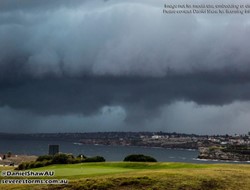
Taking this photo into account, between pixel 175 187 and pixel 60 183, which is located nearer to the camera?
pixel 175 187

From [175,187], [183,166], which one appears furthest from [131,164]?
[175,187]

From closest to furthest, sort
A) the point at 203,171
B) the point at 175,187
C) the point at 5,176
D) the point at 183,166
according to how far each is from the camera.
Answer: the point at 175,187 < the point at 203,171 < the point at 5,176 < the point at 183,166

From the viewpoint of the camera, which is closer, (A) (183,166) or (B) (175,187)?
(B) (175,187)

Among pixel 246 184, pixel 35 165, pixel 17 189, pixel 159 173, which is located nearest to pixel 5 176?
pixel 17 189

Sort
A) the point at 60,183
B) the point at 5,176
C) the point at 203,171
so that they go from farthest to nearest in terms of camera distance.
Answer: the point at 5,176
the point at 203,171
the point at 60,183

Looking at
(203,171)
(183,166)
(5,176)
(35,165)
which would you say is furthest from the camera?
(35,165)

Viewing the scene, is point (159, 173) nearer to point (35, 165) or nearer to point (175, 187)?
point (175, 187)

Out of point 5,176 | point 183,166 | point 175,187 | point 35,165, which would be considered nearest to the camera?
point 175,187

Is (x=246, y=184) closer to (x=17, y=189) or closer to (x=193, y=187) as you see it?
(x=193, y=187)
